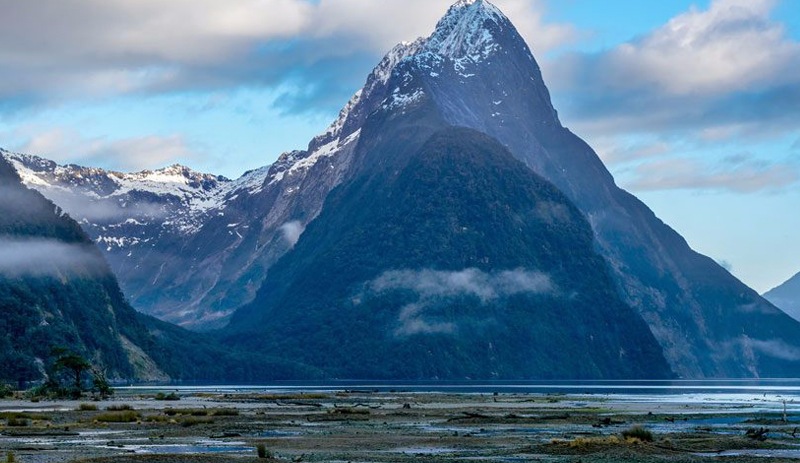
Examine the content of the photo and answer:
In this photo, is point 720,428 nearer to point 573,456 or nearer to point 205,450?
point 573,456

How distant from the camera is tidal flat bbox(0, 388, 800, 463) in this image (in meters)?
85.7

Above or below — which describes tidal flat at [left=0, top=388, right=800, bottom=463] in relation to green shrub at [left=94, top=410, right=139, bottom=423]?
below

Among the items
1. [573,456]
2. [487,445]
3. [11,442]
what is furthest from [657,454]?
[11,442]

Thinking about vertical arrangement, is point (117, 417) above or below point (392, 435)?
above

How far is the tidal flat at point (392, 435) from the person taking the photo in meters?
85.7

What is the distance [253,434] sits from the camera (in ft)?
361

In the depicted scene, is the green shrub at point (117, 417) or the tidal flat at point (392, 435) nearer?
the tidal flat at point (392, 435)

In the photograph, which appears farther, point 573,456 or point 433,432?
point 433,432

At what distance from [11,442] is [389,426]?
4065cm

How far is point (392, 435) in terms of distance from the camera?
360ft

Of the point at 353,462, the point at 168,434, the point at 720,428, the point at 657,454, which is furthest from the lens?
the point at 720,428

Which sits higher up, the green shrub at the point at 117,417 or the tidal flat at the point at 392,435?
the green shrub at the point at 117,417

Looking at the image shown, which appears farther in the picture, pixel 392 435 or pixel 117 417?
pixel 117 417

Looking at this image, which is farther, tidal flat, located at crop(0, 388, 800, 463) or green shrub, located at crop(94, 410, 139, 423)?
green shrub, located at crop(94, 410, 139, 423)
